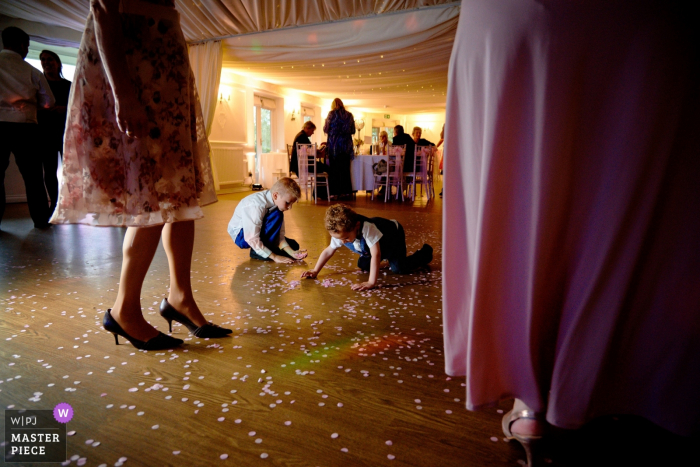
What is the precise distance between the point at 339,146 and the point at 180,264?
6.05 meters

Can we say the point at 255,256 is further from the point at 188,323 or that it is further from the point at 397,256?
the point at 188,323

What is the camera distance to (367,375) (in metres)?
1.27

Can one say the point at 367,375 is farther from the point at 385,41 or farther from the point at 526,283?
the point at 385,41

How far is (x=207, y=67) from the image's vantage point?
7.39 m

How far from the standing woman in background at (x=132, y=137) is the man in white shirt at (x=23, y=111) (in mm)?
3460

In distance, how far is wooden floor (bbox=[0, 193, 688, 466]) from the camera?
93 centimetres

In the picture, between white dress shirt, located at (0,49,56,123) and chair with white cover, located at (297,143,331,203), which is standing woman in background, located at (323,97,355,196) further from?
white dress shirt, located at (0,49,56,123)

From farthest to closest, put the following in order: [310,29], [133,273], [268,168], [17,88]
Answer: [268,168], [310,29], [17,88], [133,273]

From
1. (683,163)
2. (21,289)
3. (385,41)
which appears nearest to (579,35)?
(683,163)

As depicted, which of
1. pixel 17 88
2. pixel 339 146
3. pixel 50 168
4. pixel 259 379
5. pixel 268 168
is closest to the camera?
pixel 259 379

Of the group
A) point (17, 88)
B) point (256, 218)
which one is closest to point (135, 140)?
point (256, 218)

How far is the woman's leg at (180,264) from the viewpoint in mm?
1451

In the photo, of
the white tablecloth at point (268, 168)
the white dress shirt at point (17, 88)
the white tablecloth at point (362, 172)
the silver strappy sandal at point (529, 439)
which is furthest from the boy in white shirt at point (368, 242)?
the white tablecloth at point (268, 168)

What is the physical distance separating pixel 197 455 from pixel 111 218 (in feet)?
2.54
